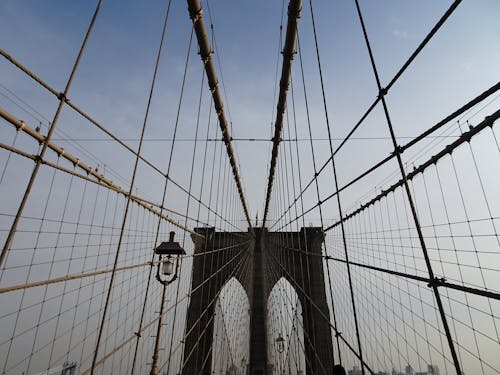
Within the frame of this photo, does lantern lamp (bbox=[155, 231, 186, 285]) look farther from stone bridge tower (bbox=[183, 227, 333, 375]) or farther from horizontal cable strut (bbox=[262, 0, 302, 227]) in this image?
stone bridge tower (bbox=[183, 227, 333, 375])

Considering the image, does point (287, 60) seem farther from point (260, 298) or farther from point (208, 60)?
point (260, 298)

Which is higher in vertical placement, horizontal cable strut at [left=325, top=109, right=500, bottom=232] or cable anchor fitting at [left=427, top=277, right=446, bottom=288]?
horizontal cable strut at [left=325, top=109, right=500, bottom=232]

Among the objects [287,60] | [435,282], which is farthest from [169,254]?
[287,60]

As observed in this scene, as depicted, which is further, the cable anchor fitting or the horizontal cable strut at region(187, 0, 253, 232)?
the horizontal cable strut at region(187, 0, 253, 232)

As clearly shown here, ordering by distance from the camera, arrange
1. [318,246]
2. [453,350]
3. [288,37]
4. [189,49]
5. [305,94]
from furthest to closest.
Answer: [318,246] < [288,37] < [305,94] < [189,49] < [453,350]

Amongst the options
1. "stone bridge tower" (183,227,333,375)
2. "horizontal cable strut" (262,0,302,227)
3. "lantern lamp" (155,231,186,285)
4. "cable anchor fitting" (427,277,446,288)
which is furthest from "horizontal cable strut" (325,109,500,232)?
"stone bridge tower" (183,227,333,375)

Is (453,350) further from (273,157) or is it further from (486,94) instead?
(273,157)

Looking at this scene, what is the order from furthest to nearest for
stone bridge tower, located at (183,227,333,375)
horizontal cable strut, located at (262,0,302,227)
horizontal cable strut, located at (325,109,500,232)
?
stone bridge tower, located at (183,227,333,375), horizontal cable strut, located at (262,0,302,227), horizontal cable strut, located at (325,109,500,232)

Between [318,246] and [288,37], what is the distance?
14765 mm

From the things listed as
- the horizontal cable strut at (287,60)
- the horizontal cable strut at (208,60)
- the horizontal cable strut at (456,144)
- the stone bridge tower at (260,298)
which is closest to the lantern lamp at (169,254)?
the horizontal cable strut at (456,144)

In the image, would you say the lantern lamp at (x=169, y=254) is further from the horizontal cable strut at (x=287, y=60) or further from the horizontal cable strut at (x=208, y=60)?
the horizontal cable strut at (x=287, y=60)

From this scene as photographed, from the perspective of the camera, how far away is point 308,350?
13703 millimetres

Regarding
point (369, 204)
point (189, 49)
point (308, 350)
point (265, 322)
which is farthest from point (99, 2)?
point (308, 350)

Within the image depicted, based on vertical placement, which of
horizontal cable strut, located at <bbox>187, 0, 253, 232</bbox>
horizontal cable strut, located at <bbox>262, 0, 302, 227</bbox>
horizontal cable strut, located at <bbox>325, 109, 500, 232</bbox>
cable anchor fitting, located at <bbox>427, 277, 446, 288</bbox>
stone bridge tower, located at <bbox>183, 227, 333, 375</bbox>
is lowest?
stone bridge tower, located at <bbox>183, 227, 333, 375</bbox>
